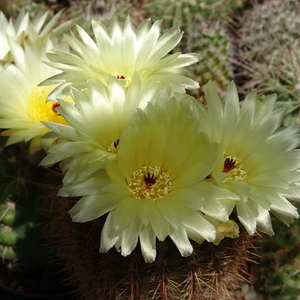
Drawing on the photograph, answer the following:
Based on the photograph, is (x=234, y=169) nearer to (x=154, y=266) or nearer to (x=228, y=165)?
(x=228, y=165)

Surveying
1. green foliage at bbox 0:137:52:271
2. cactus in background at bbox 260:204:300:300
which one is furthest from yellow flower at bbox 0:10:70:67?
cactus in background at bbox 260:204:300:300

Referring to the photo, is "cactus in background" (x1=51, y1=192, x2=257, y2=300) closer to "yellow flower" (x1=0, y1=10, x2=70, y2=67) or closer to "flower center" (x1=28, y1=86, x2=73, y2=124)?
"flower center" (x1=28, y1=86, x2=73, y2=124)

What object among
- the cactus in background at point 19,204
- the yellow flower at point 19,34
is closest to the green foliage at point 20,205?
the cactus in background at point 19,204

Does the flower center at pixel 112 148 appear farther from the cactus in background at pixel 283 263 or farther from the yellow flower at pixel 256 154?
the cactus in background at pixel 283 263

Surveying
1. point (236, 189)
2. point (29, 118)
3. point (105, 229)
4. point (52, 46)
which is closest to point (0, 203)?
point (29, 118)

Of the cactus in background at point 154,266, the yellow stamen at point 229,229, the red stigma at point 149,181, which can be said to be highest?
the red stigma at point 149,181

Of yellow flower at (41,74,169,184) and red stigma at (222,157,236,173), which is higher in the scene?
yellow flower at (41,74,169,184)

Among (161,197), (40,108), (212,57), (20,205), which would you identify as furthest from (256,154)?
(212,57)
